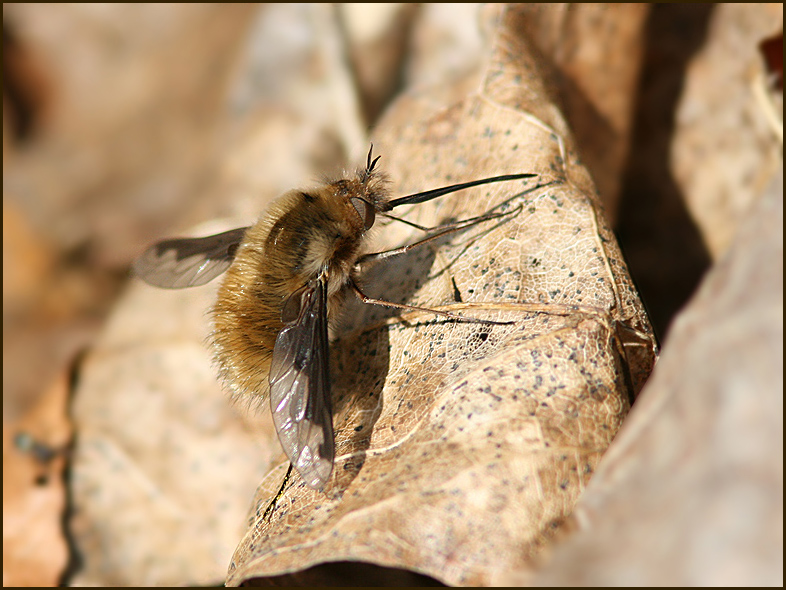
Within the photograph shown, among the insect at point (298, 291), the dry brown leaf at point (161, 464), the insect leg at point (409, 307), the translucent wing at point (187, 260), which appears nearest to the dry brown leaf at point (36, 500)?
the dry brown leaf at point (161, 464)

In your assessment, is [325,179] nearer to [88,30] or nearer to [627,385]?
[627,385]

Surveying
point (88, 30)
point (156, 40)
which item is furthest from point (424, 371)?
point (88, 30)

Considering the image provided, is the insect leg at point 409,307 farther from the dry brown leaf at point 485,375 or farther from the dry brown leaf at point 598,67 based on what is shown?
the dry brown leaf at point 598,67

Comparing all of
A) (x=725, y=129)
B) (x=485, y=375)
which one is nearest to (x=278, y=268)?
(x=485, y=375)

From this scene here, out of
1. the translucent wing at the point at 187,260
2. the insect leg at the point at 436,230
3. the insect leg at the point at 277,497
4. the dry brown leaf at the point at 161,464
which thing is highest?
the translucent wing at the point at 187,260

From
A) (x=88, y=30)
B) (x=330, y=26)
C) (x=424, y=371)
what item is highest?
(x=88, y=30)

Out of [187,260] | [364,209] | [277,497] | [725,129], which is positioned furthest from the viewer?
[725,129]

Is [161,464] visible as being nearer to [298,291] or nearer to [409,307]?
[298,291]
